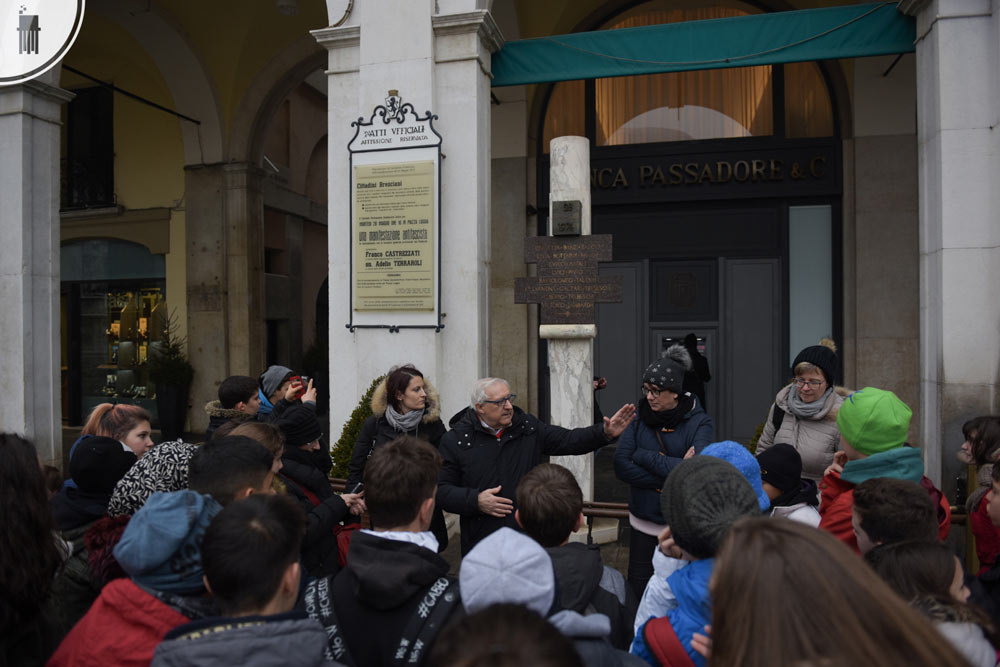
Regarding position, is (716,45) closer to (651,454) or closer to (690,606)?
(651,454)

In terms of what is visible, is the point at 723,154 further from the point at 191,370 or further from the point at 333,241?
the point at 191,370

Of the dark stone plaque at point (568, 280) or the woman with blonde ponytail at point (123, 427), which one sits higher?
the dark stone plaque at point (568, 280)

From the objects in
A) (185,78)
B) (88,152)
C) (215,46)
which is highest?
(215,46)

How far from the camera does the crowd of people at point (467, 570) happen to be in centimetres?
114

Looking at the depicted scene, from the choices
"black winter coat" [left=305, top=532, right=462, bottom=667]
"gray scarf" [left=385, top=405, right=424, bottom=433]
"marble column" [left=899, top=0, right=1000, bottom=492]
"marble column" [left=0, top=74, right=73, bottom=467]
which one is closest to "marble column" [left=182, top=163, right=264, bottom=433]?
"marble column" [left=0, top=74, right=73, bottom=467]

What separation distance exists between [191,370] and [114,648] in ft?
37.1

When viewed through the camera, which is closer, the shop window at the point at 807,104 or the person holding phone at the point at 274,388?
the person holding phone at the point at 274,388

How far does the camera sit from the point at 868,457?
2.96 m

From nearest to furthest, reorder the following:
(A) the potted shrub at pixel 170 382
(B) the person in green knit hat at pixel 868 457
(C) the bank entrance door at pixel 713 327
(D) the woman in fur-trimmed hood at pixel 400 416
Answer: (B) the person in green knit hat at pixel 868 457 → (D) the woman in fur-trimmed hood at pixel 400 416 → (C) the bank entrance door at pixel 713 327 → (A) the potted shrub at pixel 170 382

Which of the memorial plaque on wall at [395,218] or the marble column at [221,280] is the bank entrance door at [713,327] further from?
the marble column at [221,280]

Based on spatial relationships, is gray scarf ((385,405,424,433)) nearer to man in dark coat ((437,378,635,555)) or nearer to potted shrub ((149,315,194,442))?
man in dark coat ((437,378,635,555))

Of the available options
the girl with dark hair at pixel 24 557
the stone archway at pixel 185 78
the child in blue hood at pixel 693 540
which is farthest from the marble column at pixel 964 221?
the stone archway at pixel 185 78

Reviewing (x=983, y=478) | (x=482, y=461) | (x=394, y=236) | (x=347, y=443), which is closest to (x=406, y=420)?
(x=482, y=461)

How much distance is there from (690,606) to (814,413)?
8.40 ft
